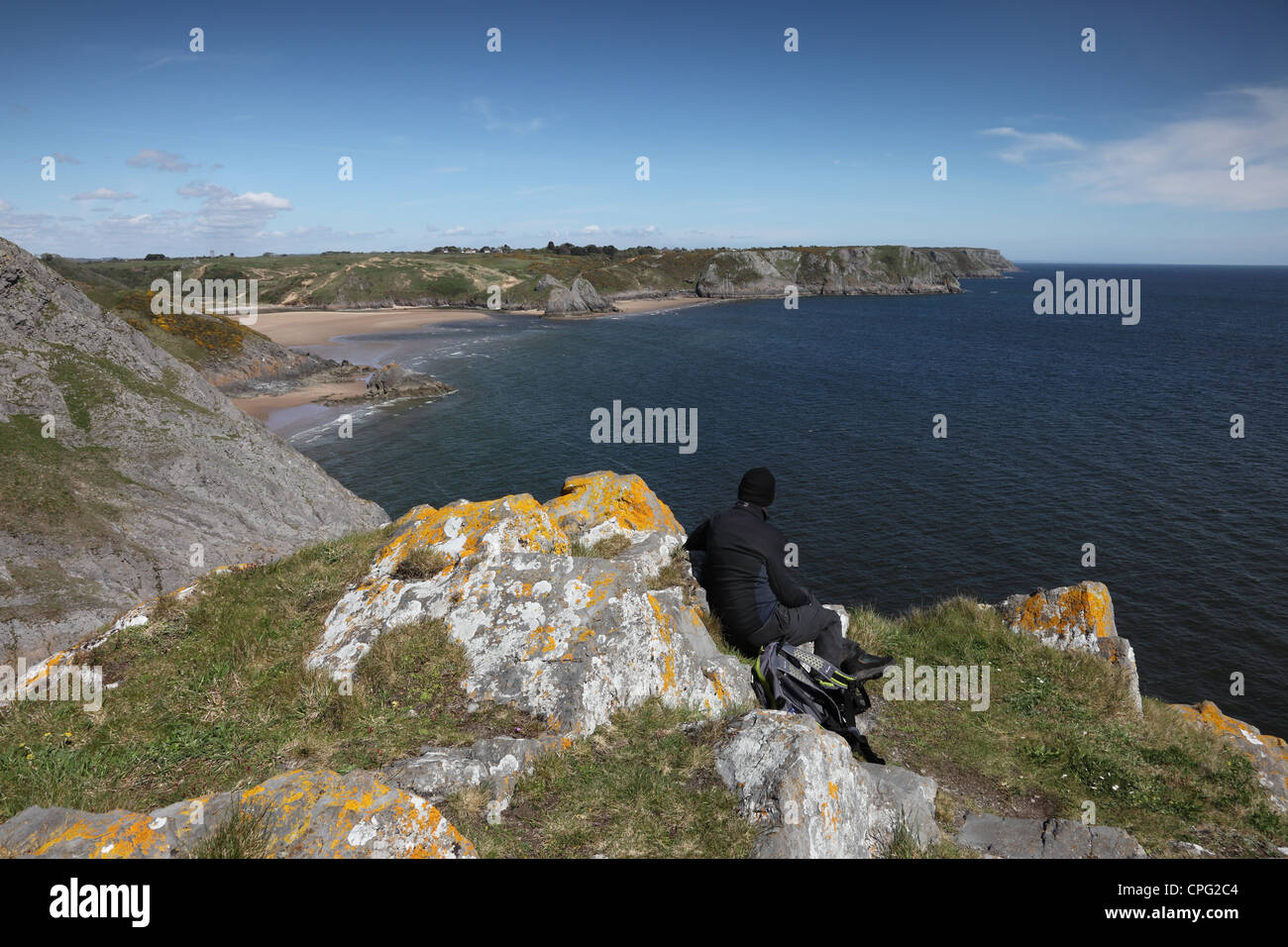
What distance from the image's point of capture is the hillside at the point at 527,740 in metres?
5.45

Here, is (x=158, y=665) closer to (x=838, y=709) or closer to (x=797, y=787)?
(x=797, y=787)

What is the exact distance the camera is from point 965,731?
33.1 feet

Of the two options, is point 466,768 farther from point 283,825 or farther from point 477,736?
point 283,825

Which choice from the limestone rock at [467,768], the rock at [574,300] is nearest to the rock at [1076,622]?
the limestone rock at [467,768]

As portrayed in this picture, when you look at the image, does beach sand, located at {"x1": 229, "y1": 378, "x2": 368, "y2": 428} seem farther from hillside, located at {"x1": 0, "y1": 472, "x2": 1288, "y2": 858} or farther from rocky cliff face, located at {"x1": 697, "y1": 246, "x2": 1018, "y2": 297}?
rocky cliff face, located at {"x1": 697, "y1": 246, "x2": 1018, "y2": 297}

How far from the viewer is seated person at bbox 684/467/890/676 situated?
8.61 meters

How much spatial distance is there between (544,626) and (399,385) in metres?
61.9

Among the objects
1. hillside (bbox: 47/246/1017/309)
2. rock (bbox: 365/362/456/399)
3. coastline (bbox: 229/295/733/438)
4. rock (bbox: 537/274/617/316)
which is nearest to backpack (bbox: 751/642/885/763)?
coastline (bbox: 229/295/733/438)

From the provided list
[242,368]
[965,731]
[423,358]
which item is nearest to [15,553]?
[965,731]

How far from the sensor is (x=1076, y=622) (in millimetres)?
13219

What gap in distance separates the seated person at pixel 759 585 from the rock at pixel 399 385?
199 feet

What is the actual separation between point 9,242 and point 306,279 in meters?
151

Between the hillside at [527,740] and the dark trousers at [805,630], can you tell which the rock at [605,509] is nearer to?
the hillside at [527,740]

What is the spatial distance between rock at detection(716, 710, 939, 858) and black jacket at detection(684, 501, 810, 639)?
1887mm
